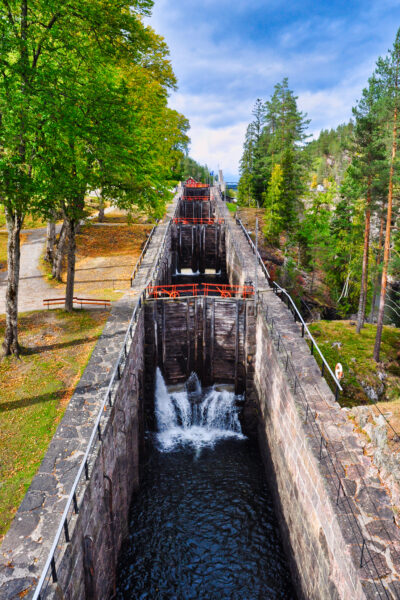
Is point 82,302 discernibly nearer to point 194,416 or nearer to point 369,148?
point 194,416

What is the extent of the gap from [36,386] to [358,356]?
55.7 ft

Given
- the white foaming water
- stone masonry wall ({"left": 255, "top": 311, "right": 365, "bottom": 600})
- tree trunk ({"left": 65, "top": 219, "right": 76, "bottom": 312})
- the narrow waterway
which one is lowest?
the narrow waterway

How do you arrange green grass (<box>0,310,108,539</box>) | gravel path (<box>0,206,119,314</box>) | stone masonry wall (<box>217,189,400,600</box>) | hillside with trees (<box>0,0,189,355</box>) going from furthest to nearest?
gravel path (<box>0,206,119,314</box>)
hillside with trees (<box>0,0,189,355</box>)
green grass (<box>0,310,108,539</box>)
stone masonry wall (<box>217,189,400,600</box>)

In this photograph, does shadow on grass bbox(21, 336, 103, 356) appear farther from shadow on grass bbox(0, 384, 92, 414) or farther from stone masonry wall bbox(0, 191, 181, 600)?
shadow on grass bbox(0, 384, 92, 414)

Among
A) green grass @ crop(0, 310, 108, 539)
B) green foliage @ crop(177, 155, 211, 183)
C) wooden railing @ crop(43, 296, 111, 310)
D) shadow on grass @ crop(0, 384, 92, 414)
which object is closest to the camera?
green grass @ crop(0, 310, 108, 539)

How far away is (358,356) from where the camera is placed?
20688mm

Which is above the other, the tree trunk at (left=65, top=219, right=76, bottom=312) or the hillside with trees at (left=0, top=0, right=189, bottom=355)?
the hillside with trees at (left=0, top=0, right=189, bottom=355)

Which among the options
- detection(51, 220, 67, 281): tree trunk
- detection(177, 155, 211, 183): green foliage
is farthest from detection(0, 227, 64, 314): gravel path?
detection(177, 155, 211, 183): green foliage

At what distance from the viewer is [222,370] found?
19.6 m

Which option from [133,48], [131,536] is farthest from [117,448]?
[133,48]

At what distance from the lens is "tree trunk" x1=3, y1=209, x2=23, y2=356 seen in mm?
12109

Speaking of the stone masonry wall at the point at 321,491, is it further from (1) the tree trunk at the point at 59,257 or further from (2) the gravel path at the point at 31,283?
(1) the tree trunk at the point at 59,257

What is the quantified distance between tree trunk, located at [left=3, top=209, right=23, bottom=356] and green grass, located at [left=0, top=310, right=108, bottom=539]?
0.53 metres

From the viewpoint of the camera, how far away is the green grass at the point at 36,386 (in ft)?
27.8
